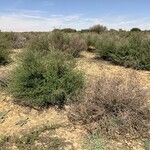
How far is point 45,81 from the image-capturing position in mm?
8438

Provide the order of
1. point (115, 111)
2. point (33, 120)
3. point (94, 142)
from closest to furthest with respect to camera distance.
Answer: point (94, 142), point (115, 111), point (33, 120)

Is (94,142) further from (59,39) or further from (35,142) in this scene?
(59,39)

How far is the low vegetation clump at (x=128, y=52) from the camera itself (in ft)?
41.3

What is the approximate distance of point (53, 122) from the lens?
7480 millimetres

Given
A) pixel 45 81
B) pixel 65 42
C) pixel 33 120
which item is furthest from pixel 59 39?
pixel 33 120

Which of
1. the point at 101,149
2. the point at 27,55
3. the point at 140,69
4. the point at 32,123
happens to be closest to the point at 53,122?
the point at 32,123

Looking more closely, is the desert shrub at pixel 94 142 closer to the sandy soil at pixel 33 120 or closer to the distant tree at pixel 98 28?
the sandy soil at pixel 33 120

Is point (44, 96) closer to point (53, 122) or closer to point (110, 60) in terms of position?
point (53, 122)

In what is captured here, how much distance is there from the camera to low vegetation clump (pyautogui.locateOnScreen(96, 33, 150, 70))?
12.6m

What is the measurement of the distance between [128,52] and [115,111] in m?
6.59

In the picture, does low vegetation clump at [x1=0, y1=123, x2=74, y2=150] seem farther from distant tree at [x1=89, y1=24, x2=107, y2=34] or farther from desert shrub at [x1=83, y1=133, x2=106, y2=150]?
distant tree at [x1=89, y1=24, x2=107, y2=34]

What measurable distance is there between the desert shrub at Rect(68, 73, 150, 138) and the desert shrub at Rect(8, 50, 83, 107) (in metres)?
0.76

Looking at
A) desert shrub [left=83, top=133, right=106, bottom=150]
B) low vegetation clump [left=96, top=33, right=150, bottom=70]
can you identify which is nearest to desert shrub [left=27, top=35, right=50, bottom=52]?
low vegetation clump [left=96, top=33, right=150, bottom=70]

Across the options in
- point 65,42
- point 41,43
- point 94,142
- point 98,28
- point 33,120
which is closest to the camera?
point 94,142
